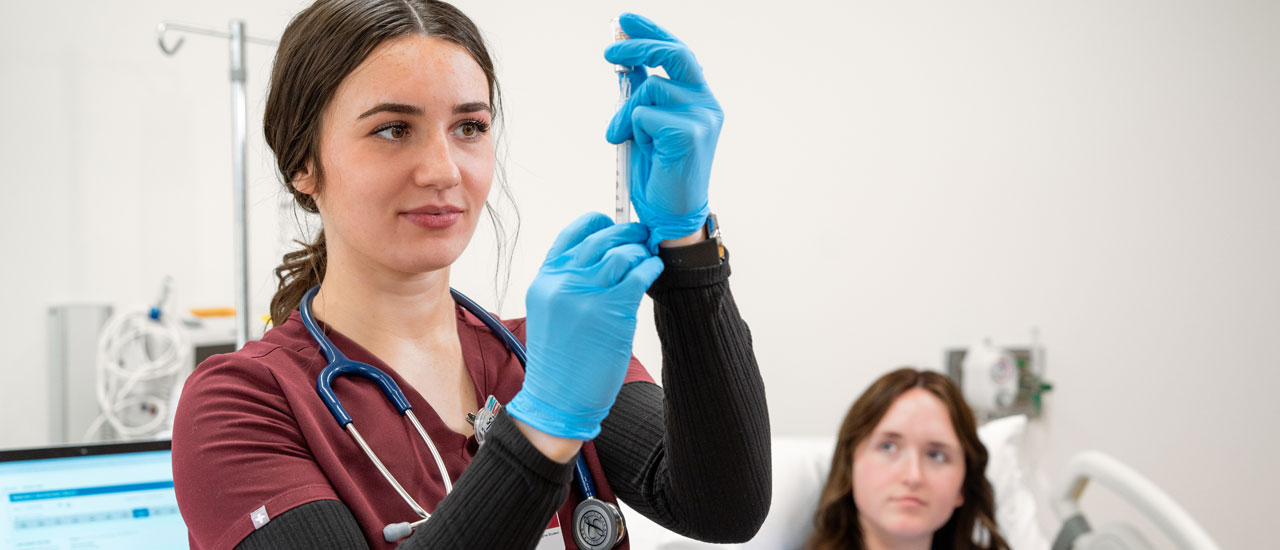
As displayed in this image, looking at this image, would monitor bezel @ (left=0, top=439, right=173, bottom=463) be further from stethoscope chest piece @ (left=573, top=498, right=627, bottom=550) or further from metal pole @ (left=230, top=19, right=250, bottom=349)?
stethoscope chest piece @ (left=573, top=498, right=627, bottom=550)

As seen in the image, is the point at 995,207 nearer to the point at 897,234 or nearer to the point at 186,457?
the point at 897,234

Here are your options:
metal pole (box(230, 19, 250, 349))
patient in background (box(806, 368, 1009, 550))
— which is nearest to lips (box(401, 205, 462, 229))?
metal pole (box(230, 19, 250, 349))

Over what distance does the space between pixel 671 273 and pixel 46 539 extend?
1133 mm

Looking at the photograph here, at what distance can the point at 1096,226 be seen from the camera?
2861 mm

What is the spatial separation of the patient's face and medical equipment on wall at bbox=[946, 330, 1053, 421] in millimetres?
611

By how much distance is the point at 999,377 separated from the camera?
104 inches

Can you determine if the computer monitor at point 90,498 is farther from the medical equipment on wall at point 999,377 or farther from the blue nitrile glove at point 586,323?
the medical equipment on wall at point 999,377

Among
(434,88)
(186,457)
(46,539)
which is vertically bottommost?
(46,539)

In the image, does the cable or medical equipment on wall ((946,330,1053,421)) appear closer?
the cable

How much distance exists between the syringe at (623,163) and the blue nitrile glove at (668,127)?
0.01 metres

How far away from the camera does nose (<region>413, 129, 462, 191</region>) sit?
859 millimetres

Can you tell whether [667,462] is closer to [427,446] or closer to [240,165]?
[427,446]

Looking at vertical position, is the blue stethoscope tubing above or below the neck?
below

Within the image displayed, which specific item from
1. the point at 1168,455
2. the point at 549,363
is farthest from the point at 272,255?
the point at 1168,455
